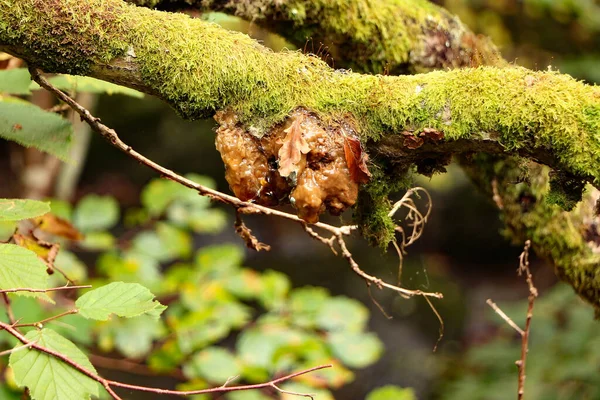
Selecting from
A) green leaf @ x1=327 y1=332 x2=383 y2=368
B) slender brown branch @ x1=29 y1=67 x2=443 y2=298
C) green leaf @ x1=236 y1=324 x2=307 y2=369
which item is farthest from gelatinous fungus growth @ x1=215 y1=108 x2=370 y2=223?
green leaf @ x1=327 y1=332 x2=383 y2=368

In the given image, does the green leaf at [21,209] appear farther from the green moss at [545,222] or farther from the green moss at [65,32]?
the green moss at [545,222]

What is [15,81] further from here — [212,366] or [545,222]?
[545,222]

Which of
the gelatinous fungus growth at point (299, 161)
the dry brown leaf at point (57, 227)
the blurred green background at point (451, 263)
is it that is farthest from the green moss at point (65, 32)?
the blurred green background at point (451, 263)

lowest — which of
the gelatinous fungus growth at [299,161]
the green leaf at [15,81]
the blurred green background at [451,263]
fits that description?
the blurred green background at [451,263]

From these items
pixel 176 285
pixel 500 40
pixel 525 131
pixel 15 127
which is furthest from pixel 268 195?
pixel 500 40

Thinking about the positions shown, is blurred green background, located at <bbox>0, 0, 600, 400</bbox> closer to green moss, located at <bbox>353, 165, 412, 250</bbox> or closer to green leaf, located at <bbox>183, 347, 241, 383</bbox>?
green leaf, located at <bbox>183, 347, 241, 383</bbox>

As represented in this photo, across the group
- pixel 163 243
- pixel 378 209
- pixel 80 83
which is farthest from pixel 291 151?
pixel 163 243
